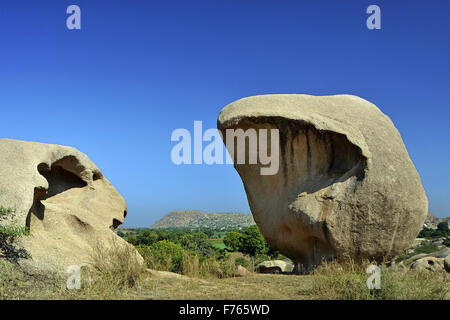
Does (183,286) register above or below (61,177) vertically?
below

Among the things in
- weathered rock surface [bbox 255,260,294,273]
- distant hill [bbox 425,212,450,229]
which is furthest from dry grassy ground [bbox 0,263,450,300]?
distant hill [bbox 425,212,450,229]

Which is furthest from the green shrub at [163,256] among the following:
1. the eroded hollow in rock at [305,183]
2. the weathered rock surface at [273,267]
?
the eroded hollow in rock at [305,183]

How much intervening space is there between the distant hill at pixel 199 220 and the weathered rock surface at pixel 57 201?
8463 centimetres

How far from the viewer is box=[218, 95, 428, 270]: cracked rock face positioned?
7996 millimetres

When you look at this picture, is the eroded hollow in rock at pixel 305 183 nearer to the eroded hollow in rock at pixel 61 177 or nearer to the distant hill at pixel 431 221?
the eroded hollow in rock at pixel 61 177

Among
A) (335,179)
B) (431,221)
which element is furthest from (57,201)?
(431,221)

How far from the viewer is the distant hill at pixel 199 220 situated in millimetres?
95731

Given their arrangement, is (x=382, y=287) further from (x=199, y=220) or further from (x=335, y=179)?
(x=199, y=220)

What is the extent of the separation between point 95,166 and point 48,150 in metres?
1.74

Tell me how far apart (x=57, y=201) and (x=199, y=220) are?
93.6m

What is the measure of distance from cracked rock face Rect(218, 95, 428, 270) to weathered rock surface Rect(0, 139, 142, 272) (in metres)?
3.61

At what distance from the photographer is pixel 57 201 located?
9.60m

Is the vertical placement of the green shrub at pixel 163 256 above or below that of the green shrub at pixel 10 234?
below
